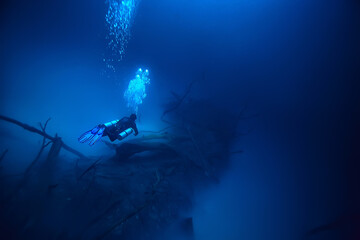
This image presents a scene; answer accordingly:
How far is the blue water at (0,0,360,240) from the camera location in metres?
10.9

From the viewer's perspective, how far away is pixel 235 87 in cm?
3102

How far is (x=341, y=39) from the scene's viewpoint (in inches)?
Answer: 1004

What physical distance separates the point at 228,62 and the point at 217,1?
390 inches

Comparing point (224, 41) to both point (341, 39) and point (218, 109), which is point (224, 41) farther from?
point (218, 109)

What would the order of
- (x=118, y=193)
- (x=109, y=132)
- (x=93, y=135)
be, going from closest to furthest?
(x=118, y=193) < (x=109, y=132) < (x=93, y=135)

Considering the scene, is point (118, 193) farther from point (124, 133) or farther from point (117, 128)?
point (117, 128)

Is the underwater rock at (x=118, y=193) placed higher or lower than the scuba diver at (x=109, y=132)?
lower

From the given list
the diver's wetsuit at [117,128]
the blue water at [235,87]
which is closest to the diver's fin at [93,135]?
the diver's wetsuit at [117,128]

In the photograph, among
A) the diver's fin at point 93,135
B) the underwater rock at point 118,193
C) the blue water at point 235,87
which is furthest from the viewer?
the blue water at point 235,87

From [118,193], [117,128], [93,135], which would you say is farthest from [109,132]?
[118,193]

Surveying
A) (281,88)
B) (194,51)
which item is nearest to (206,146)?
(281,88)

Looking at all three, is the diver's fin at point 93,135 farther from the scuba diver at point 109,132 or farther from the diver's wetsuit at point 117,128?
the diver's wetsuit at point 117,128

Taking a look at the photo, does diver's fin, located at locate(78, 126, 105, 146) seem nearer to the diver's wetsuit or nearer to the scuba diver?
the scuba diver

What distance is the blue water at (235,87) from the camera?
10.9 meters
